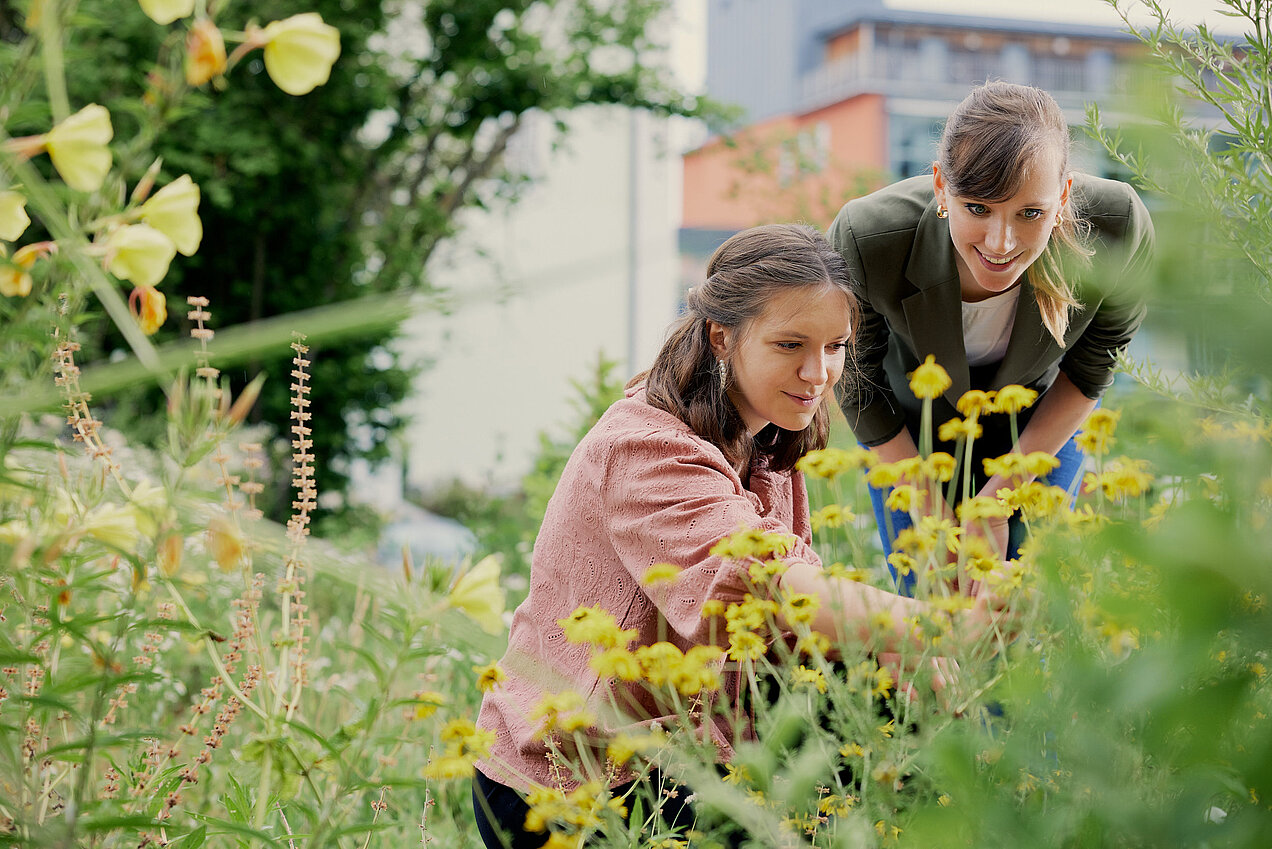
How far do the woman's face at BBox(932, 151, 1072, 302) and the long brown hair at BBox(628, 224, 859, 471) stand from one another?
0.25 m

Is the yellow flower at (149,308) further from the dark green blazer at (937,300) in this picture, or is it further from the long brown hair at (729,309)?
the dark green blazer at (937,300)

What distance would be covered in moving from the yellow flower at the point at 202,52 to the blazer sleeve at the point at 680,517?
70cm

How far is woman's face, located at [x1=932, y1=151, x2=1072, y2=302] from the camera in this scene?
1751 mm

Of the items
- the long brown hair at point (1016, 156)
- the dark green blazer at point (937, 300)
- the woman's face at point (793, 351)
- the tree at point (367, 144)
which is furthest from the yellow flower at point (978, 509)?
the tree at point (367, 144)

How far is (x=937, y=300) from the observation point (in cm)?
204

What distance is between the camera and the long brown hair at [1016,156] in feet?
5.70

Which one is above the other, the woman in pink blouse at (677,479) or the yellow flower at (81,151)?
the yellow flower at (81,151)

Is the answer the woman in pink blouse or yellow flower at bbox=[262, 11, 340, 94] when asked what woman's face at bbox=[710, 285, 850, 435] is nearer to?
the woman in pink blouse

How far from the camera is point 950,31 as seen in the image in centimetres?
2892

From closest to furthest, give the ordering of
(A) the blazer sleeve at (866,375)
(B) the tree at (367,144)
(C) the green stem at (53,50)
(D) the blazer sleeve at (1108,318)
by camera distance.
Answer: (C) the green stem at (53,50) → (D) the blazer sleeve at (1108,318) → (A) the blazer sleeve at (866,375) → (B) the tree at (367,144)

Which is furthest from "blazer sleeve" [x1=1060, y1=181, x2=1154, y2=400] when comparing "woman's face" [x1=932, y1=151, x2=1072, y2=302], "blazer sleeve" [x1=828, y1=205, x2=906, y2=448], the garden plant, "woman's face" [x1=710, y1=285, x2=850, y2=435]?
the garden plant

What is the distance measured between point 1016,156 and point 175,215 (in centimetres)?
137

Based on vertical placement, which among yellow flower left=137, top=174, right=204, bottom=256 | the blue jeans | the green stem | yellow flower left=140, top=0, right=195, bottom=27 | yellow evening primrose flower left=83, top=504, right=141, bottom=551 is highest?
yellow flower left=140, top=0, right=195, bottom=27

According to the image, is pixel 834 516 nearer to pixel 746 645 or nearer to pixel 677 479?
pixel 746 645
